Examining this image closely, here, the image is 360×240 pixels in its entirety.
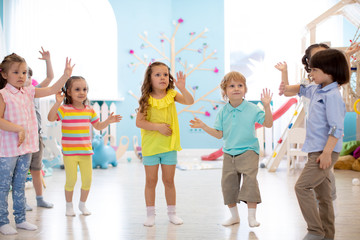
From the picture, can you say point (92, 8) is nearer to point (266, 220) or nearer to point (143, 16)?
point (143, 16)

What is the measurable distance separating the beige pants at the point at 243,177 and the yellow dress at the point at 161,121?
36cm

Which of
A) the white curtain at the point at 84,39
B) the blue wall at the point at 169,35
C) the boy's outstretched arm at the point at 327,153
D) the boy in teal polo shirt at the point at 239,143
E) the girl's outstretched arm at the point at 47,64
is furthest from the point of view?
the blue wall at the point at 169,35

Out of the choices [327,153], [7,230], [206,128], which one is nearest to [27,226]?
[7,230]

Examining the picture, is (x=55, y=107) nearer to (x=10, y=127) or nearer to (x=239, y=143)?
(x=10, y=127)

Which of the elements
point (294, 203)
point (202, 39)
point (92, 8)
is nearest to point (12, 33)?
point (92, 8)

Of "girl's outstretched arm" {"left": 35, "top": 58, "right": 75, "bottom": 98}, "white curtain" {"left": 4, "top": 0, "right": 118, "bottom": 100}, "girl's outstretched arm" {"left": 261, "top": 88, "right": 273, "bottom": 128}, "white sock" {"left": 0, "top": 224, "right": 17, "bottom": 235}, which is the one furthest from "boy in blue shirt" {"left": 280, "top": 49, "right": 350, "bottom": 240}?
"white curtain" {"left": 4, "top": 0, "right": 118, "bottom": 100}

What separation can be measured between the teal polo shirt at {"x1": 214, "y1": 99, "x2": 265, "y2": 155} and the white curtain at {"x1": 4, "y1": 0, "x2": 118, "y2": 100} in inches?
154

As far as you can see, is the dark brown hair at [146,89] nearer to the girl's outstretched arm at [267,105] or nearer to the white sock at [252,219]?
the girl's outstretched arm at [267,105]

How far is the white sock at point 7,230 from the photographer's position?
250 centimetres

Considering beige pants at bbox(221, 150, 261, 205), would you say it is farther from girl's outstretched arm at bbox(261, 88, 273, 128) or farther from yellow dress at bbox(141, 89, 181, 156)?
yellow dress at bbox(141, 89, 181, 156)

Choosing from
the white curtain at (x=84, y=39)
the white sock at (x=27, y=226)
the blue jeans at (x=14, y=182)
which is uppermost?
the white curtain at (x=84, y=39)

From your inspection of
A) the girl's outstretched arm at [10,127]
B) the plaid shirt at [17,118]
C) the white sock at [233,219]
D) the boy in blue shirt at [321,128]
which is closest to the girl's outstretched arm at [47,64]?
the plaid shirt at [17,118]

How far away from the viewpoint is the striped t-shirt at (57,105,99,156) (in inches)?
113

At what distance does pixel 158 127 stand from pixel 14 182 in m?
0.98
